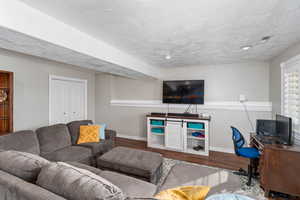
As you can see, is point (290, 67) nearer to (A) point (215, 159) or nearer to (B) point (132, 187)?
(A) point (215, 159)

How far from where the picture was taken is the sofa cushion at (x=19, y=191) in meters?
0.94

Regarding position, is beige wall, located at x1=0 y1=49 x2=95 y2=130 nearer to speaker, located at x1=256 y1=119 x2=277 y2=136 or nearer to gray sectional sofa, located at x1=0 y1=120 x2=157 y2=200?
gray sectional sofa, located at x1=0 y1=120 x2=157 y2=200

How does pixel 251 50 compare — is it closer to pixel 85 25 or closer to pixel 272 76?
pixel 272 76

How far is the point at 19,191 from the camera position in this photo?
1007 millimetres

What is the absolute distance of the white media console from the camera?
362 cm

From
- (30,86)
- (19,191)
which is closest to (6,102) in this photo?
(30,86)

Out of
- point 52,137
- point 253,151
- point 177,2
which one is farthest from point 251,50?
point 52,137

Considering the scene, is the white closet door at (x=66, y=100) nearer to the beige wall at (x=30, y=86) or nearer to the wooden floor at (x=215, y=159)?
the beige wall at (x=30, y=86)

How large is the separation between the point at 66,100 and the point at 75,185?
12.7 feet

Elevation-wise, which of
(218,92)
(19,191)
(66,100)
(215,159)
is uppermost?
(218,92)

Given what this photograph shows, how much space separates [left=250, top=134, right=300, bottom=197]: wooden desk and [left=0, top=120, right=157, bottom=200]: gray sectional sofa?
169 centimetres

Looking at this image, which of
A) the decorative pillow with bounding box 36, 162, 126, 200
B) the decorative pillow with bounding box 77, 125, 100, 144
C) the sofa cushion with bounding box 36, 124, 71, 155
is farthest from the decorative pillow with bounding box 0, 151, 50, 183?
the decorative pillow with bounding box 77, 125, 100, 144

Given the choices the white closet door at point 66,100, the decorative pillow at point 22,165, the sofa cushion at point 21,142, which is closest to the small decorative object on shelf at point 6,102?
the white closet door at point 66,100

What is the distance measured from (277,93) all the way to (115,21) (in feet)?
11.1
